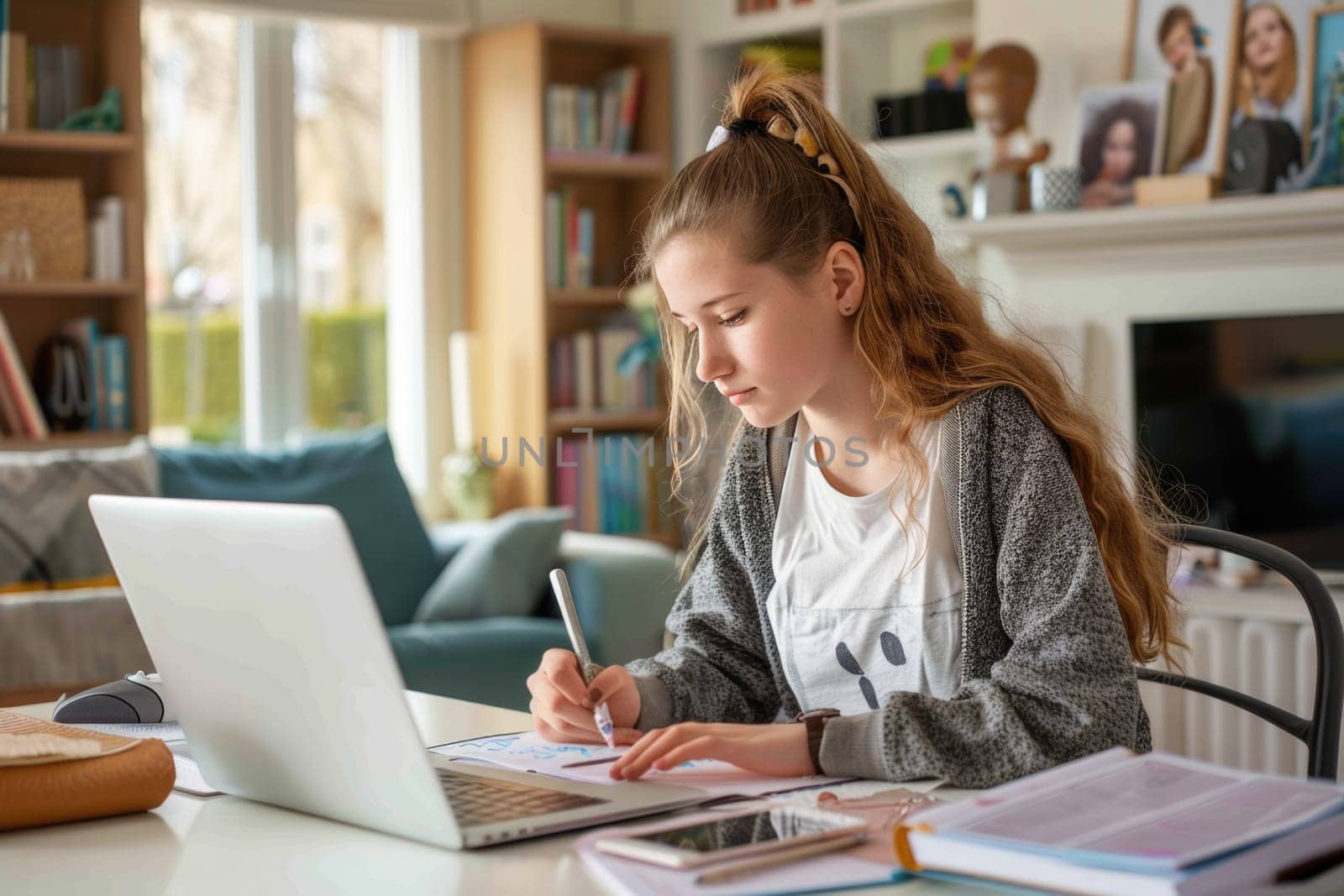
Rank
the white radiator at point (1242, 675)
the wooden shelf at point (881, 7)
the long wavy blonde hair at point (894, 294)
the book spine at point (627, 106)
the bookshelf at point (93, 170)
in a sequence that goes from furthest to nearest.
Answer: the book spine at point (627, 106) < the wooden shelf at point (881, 7) < the bookshelf at point (93, 170) < the white radiator at point (1242, 675) < the long wavy blonde hair at point (894, 294)

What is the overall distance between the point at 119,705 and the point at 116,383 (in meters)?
2.65

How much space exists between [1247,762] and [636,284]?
87.4 inches

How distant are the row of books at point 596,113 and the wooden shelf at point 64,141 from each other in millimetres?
1183

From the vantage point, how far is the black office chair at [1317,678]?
1374 millimetres

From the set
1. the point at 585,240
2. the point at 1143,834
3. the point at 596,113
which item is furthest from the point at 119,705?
the point at 596,113

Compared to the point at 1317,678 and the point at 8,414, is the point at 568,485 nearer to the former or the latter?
the point at 8,414

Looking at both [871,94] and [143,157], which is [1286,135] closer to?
[871,94]

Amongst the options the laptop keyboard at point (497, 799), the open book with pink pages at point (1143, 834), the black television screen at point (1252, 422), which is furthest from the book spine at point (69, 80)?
the open book with pink pages at point (1143, 834)

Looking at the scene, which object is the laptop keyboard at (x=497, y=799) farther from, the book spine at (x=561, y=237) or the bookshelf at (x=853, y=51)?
the book spine at (x=561, y=237)

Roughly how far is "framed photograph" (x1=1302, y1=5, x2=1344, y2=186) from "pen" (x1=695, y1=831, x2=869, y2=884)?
2669 millimetres

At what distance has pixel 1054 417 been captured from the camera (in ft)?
4.59

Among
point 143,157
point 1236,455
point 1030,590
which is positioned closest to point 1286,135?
point 1236,455

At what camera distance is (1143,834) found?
33.1 inches

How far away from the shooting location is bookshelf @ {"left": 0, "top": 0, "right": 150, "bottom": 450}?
380 cm
